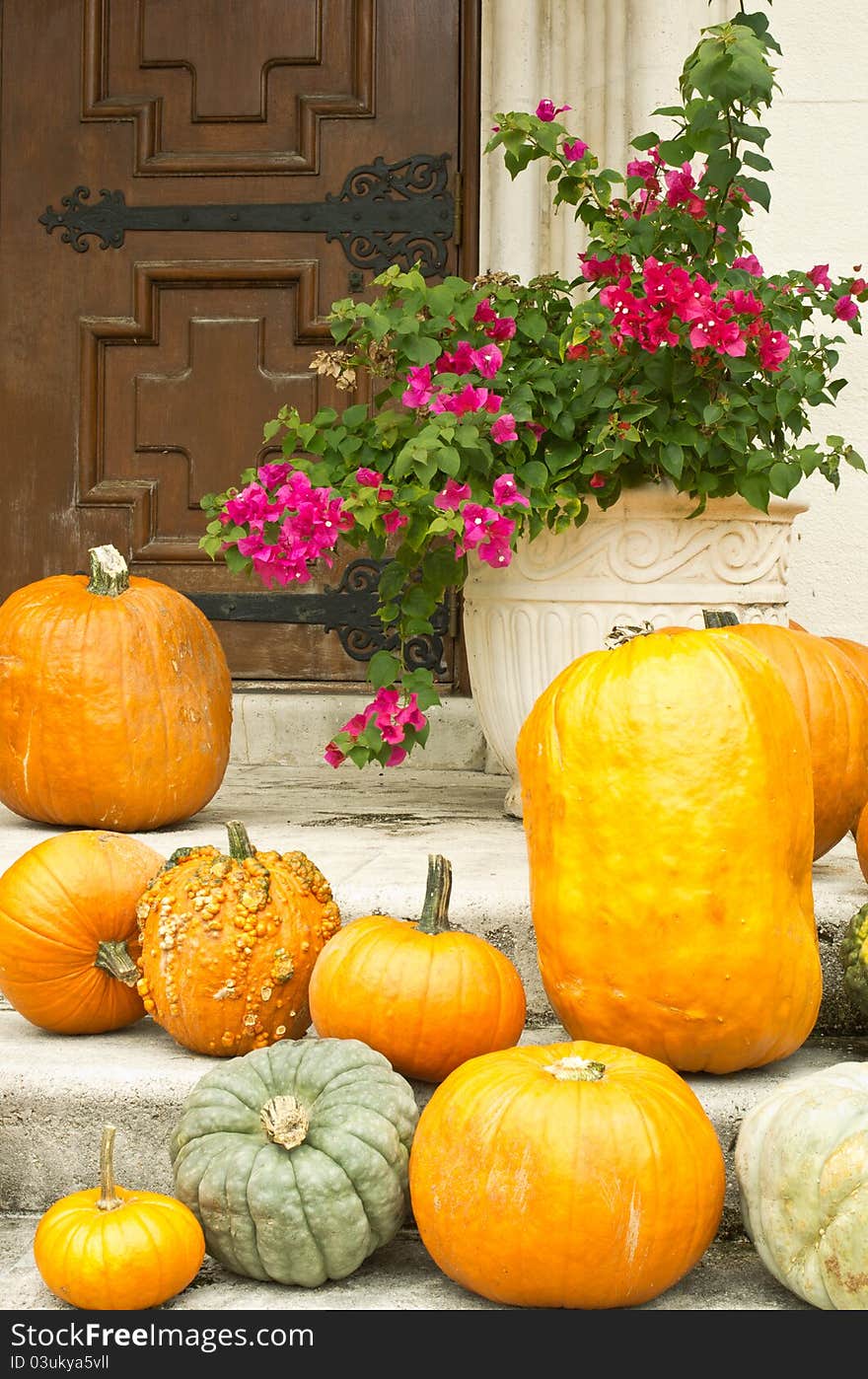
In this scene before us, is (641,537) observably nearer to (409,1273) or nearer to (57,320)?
(409,1273)

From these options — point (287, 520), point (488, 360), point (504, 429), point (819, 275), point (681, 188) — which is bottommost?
point (287, 520)

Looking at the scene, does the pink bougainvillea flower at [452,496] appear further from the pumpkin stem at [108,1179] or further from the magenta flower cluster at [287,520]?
the pumpkin stem at [108,1179]

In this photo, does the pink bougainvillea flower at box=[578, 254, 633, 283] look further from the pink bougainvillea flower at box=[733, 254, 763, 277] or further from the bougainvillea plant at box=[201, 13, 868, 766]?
the pink bougainvillea flower at box=[733, 254, 763, 277]

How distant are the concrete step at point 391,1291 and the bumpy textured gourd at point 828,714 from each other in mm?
787

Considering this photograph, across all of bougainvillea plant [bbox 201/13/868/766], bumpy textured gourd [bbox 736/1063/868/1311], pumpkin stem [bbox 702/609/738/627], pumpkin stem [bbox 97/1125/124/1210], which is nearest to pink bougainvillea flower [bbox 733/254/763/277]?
bougainvillea plant [bbox 201/13/868/766]

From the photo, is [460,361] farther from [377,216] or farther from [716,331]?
[377,216]

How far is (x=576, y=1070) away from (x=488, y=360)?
132cm

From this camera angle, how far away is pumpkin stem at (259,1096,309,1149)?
156 centimetres

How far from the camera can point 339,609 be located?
359cm

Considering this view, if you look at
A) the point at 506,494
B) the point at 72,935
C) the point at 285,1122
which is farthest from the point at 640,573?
the point at 285,1122

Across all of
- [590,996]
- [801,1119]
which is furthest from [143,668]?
[801,1119]

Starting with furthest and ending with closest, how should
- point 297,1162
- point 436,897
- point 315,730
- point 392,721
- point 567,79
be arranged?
1. point 315,730
2. point 567,79
3. point 392,721
4. point 436,897
5. point 297,1162

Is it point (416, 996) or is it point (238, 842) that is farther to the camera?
point (238, 842)

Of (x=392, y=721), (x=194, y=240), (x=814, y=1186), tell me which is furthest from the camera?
(x=194, y=240)
